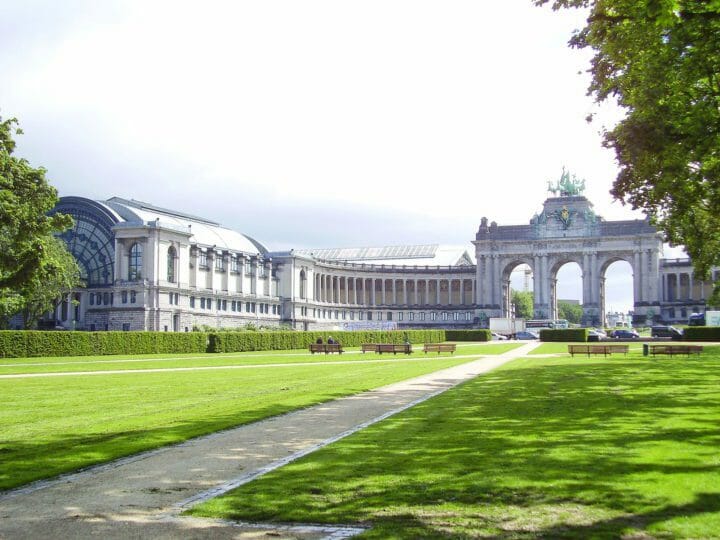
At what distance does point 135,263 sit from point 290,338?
3519 centimetres

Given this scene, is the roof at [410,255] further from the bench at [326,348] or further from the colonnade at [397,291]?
the bench at [326,348]

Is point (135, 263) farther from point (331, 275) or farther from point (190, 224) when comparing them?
point (331, 275)

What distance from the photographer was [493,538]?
8.71 m

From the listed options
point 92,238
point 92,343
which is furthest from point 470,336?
point 92,343

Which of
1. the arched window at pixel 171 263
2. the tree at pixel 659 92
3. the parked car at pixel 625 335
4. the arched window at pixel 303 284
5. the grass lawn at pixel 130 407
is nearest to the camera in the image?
the grass lawn at pixel 130 407

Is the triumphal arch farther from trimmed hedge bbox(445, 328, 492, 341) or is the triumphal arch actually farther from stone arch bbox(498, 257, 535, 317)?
trimmed hedge bbox(445, 328, 492, 341)

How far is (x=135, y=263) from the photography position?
103 metres

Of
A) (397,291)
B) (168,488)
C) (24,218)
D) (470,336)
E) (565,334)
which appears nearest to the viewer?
(168,488)

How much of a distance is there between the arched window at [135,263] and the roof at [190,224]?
3645mm

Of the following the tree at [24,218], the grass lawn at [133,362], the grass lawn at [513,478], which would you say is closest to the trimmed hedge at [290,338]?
the grass lawn at [133,362]

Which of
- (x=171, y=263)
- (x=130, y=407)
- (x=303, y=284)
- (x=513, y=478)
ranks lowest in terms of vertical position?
(x=130, y=407)

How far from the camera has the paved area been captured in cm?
923

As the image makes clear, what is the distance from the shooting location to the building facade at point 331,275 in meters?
104

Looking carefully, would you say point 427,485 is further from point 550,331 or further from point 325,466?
Result: point 550,331
